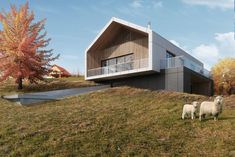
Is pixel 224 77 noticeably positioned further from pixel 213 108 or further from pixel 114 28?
pixel 213 108

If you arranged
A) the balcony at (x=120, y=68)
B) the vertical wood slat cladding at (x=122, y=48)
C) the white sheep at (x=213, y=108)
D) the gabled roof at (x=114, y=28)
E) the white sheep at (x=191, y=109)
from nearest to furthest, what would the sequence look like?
the white sheep at (x=213, y=108) → the white sheep at (x=191, y=109) → the gabled roof at (x=114, y=28) → the balcony at (x=120, y=68) → the vertical wood slat cladding at (x=122, y=48)

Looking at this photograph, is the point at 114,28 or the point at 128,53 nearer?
the point at 128,53

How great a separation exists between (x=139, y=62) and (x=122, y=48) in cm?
380

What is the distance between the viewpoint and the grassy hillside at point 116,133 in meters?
9.78

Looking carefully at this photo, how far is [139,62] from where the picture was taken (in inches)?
1070

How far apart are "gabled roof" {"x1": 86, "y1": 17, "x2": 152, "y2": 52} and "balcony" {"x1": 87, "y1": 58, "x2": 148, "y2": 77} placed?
2.44m

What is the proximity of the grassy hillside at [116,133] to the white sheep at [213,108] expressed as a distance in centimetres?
33

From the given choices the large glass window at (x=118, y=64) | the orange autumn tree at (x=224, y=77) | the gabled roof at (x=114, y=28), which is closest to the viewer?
the gabled roof at (x=114, y=28)

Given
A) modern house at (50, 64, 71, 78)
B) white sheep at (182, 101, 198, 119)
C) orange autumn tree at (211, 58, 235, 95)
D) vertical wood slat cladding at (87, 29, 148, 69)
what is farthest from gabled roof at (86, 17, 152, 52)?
modern house at (50, 64, 71, 78)

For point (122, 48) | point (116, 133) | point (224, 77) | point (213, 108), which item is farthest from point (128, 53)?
point (116, 133)

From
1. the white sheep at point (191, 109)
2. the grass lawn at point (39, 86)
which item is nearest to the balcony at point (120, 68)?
the grass lawn at point (39, 86)

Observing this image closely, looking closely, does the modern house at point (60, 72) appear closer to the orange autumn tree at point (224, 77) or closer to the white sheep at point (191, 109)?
the orange autumn tree at point (224, 77)

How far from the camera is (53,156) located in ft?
31.6

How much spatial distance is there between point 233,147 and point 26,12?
24.5 meters
